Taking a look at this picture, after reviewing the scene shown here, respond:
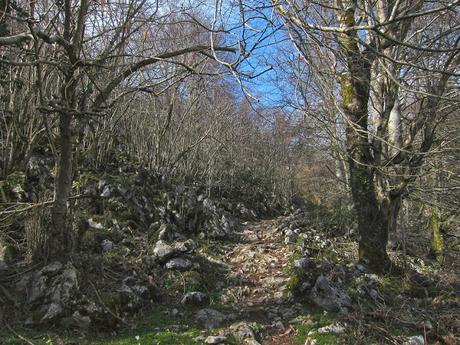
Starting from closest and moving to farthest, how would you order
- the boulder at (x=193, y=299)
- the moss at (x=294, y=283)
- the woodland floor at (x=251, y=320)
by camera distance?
1. the woodland floor at (x=251, y=320)
2. the boulder at (x=193, y=299)
3. the moss at (x=294, y=283)

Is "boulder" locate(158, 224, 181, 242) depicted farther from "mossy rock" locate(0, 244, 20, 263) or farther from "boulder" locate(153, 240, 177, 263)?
"mossy rock" locate(0, 244, 20, 263)

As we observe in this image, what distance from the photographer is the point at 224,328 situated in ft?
13.9

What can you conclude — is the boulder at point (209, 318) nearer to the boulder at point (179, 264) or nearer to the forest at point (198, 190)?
the forest at point (198, 190)

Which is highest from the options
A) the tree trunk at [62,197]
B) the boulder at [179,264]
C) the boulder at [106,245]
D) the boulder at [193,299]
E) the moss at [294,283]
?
the tree trunk at [62,197]

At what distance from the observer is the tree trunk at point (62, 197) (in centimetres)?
436

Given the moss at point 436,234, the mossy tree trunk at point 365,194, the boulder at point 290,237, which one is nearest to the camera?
the mossy tree trunk at point 365,194

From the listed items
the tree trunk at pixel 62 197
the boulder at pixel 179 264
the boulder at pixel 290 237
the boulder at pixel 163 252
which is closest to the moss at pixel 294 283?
the boulder at pixel 179 264

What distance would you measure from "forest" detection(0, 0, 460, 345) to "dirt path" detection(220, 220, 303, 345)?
3 centimetres

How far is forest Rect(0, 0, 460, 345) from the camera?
3.92 meters

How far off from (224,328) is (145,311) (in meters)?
0.89

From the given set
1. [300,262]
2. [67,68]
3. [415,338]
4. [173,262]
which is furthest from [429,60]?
[67,68]

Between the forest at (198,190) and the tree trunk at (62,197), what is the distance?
2cm

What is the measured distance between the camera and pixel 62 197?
4418 millimetres

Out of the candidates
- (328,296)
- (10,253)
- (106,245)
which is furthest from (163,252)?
(328,296)
